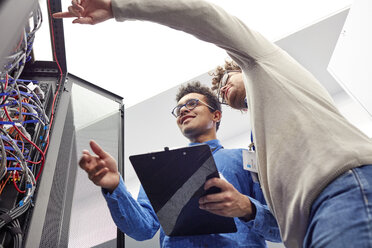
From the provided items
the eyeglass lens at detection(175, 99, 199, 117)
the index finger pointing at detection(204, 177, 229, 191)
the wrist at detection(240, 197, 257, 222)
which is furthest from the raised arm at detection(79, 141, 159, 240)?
the eyeglass lens at detection(175, 99, 199, 117)

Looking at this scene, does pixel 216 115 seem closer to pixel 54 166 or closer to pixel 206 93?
pixel 206 93

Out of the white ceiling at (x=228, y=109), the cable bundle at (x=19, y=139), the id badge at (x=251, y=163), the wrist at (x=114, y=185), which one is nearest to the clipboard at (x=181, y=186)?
the wrist at (x=114, y=185)

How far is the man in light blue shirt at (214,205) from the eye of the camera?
976mm

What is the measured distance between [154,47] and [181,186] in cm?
189

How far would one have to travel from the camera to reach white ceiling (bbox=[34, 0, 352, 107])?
93.9 inches

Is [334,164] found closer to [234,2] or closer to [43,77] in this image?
[43,77]

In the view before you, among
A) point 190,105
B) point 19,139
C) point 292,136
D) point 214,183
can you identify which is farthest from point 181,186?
point 190,105

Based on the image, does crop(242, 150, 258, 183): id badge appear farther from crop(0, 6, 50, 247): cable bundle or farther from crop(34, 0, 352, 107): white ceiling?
crop(34, 0, 352, 107): white ceiling

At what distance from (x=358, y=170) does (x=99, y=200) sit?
1.17 m

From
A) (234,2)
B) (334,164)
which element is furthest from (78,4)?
(234,2)

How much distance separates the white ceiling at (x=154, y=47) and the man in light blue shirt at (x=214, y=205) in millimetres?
1060

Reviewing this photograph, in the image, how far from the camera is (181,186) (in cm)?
96

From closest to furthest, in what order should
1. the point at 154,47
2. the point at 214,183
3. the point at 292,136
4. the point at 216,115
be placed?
the point at 292,136
the point at 214,183
the point at 216,115
the point at 154,47

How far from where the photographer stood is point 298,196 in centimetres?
63
